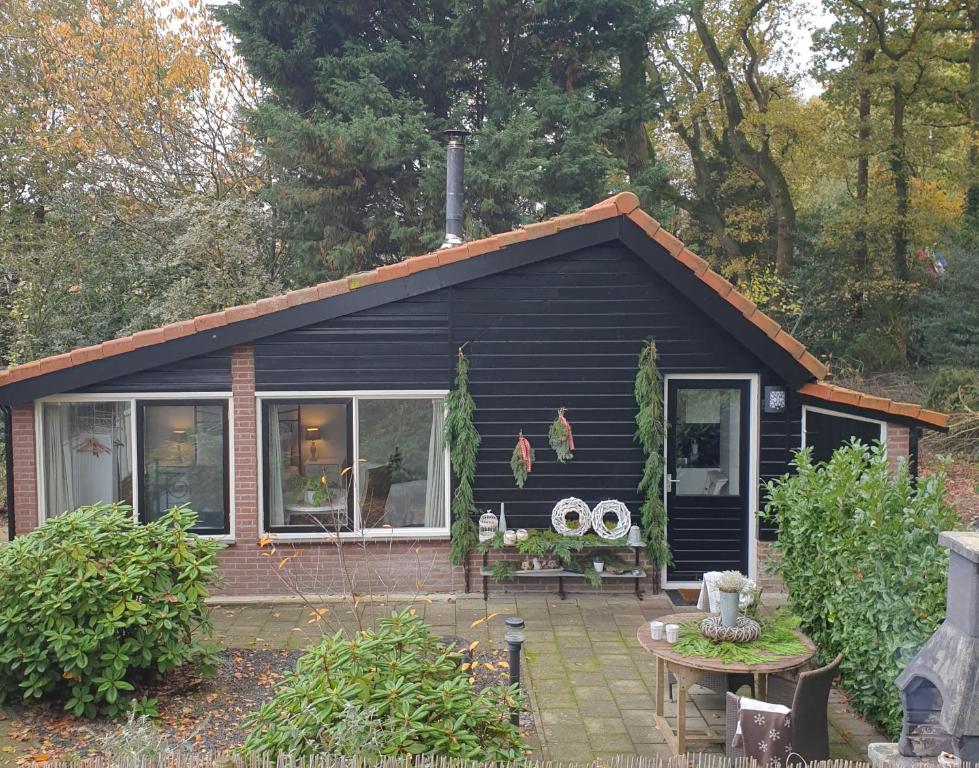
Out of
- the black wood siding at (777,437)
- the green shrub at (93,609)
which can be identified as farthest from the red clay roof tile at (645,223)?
the green shrub at (93,609)

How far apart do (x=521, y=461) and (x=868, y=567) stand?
13.0ft

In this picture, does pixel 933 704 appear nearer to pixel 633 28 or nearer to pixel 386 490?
pixel 386 490

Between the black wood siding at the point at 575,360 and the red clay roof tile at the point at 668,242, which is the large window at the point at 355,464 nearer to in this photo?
the black wood siding at the point at 575,360

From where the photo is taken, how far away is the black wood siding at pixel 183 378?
888 cm

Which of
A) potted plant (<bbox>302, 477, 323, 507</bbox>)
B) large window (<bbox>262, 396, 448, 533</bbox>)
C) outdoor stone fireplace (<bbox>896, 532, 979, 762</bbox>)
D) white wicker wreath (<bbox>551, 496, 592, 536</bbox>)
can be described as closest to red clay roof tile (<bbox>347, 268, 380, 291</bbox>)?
large window (<bbox>262, 396, 448, 533</bbox>)

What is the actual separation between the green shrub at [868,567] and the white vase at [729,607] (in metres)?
0.76

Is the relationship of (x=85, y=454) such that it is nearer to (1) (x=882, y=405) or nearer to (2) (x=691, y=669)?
(2) (x=691, y=669)

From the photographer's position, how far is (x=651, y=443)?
9.10 metres

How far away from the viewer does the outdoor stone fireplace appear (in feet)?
12.3

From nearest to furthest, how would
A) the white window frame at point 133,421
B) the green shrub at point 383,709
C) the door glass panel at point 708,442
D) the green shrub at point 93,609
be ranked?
the green shrub at point 383,709 → the green shrub at point 93,609 → the white window frame at point 133,421 → the door glass panel at point 708,442

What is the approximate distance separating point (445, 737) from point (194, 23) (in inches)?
711

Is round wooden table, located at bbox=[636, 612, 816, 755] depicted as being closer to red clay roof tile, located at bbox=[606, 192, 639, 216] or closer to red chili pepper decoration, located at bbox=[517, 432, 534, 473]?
red chili pepper decoration, located at bbox=[517, 432, 534, 473]

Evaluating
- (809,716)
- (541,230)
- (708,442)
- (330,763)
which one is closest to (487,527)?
(708,442)

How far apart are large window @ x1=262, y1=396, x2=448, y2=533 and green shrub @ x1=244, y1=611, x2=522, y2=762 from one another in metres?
4.51
